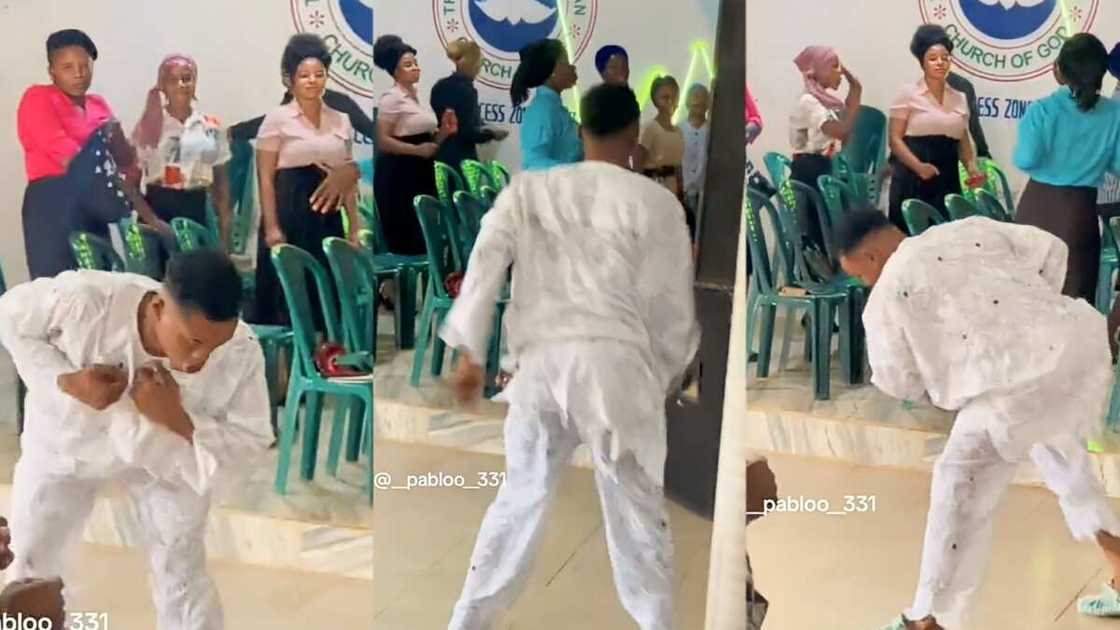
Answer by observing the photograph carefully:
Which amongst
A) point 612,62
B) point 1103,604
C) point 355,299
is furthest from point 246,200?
point 1103,604

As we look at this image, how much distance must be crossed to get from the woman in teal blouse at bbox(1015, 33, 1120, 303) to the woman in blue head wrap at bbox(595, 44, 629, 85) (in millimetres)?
510

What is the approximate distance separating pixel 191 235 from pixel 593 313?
54cm

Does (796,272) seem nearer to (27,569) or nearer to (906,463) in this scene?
(906,463)

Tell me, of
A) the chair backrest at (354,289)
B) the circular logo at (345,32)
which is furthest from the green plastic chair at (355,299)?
the circular logo at (345,32)

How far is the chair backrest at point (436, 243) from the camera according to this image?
1441 mm

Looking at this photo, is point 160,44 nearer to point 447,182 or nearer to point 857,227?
point 447,182

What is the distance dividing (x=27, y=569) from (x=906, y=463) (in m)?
1.22

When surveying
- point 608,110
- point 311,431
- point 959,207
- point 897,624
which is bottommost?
point 897,624

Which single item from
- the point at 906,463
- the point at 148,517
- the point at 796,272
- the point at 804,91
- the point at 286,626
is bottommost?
the point at 286,626

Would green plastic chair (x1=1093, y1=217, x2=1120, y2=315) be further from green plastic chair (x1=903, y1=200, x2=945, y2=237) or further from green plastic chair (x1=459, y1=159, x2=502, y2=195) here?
green plastic chair (x1=459, y1=159, x2=502, y2=195)

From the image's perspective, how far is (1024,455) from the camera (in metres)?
1.44

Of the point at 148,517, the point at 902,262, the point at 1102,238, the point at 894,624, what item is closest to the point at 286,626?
the point at 148,517

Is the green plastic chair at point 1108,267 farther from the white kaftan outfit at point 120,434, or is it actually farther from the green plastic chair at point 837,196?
the white kaftan outfit at point 120,434

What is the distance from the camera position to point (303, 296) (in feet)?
4.75
